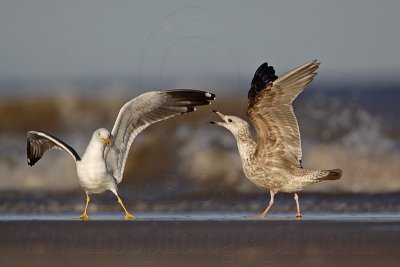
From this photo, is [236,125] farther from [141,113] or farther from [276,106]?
[141,113]

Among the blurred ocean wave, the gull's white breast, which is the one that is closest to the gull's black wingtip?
the gull's white breast

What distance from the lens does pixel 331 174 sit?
37.6 ft

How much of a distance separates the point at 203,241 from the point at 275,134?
103 inches

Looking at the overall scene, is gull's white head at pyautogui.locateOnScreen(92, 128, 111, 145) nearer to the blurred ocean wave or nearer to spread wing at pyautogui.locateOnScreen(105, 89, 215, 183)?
spread wing at pyautogui.locateOnScreen(105, 89, 215, 183)

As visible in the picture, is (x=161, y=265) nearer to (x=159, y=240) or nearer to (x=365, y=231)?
(x=159, y=240)

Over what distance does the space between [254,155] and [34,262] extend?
3.90 meters

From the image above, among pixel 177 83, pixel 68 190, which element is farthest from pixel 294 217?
pixel 177 83

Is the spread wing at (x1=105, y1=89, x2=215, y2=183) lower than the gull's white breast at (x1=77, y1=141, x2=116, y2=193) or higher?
higher

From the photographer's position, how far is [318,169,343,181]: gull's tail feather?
37.4 ft

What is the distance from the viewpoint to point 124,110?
12.7 m

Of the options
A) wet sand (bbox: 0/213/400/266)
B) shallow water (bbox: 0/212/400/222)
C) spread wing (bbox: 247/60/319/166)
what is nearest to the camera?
wet sand (bbox: 0/213/400/266)

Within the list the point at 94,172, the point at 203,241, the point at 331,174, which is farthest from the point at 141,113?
the point at 203,241

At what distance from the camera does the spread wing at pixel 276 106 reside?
459 inches

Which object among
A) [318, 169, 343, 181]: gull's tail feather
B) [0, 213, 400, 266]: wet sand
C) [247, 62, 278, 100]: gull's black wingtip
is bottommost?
[0, 213, 400, 266]: wet sand
